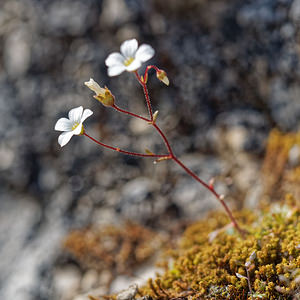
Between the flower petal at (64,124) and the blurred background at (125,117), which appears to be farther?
the blurred background at (125,117)

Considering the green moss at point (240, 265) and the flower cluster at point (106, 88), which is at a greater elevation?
the flower cluster at point (106, 88)

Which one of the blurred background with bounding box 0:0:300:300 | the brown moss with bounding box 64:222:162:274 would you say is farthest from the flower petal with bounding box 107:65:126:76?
→ the brown moss with bounding box 64:222:162:274

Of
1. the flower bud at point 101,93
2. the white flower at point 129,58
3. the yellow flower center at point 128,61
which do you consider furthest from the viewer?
the yellow flower center at point 128,61

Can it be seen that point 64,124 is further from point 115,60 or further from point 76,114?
point 115,60

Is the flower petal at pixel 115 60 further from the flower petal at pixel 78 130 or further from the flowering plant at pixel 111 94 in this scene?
the flower petal at pixel 78 130

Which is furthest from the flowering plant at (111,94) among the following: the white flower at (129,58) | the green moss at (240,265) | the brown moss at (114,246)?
the brown moss at (114,246)

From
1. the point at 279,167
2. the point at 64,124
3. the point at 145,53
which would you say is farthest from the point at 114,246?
the point at 145,53

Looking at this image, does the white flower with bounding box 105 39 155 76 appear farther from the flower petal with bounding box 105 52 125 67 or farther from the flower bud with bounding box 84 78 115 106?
the flower bud with bounding box 84 78 115 106
